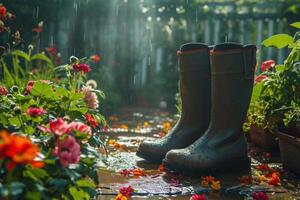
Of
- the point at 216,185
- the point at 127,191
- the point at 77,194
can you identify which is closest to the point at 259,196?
the point at 216,185

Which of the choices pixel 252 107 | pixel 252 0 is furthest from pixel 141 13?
pixel 252 107

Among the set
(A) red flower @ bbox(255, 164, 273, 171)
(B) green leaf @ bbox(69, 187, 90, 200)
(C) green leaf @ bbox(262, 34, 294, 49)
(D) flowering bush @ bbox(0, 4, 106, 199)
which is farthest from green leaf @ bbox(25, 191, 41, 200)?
(C) green leaf @ bbox(262, 34, 294, 49)

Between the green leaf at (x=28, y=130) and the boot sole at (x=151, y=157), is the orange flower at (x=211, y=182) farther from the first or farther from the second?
the green leaf at (x=28, y=130)

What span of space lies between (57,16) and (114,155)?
3.17m

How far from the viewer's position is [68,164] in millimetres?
1091

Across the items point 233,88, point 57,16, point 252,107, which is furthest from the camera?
point 57,16

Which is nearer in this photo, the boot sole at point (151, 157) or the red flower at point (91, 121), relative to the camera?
the red flower at point (91, 121)

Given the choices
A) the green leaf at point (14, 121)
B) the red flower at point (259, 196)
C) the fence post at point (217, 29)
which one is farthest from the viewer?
the fence post at point (217, 29)

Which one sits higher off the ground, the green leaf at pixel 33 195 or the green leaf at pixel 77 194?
the green leaf at pixel 33 195

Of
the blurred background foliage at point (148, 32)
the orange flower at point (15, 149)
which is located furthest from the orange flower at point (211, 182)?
the blurred background foliage at point (148, 32)

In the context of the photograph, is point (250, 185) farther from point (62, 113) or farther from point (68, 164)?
point (68, 164)

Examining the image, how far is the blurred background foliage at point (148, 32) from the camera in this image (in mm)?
5516

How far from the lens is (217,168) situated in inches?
77.2

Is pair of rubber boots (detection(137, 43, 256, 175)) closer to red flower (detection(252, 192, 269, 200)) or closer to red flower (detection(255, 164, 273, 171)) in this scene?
red flower (detection(255, 164, 273, 171))
